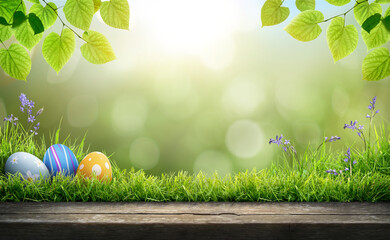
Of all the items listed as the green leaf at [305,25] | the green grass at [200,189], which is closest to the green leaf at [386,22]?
the green leaf at [305,25]

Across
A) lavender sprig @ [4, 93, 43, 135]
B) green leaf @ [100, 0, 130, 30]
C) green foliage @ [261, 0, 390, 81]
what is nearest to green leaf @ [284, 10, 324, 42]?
green foliage @ [261, 0, 390, 81]

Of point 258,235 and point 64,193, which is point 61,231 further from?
point 258,235

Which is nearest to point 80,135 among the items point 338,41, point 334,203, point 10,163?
point 10,163

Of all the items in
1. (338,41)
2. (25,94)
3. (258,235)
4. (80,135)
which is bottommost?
(258,235)

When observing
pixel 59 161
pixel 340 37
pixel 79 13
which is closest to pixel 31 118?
pixel 59 161

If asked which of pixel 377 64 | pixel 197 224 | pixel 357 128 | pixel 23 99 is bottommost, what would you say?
pixel 197 224

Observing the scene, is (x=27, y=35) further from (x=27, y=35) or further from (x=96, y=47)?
(x=96, y=47)
